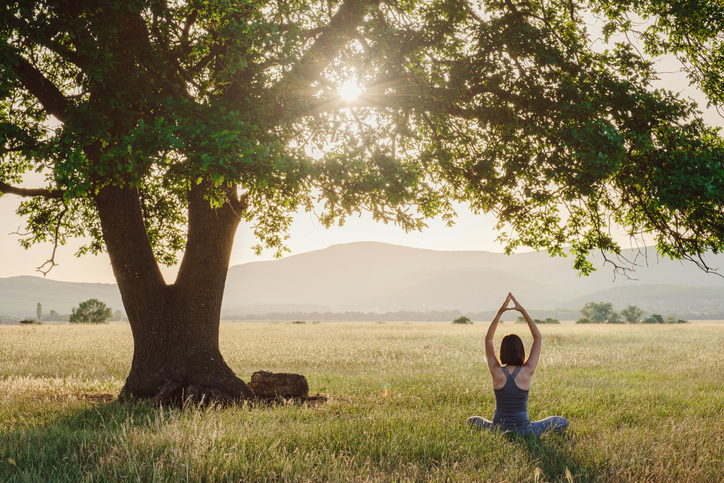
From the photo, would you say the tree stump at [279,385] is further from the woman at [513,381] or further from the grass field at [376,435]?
the woman at [513,381]

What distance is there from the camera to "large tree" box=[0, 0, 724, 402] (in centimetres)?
725

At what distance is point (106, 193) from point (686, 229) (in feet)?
37.7

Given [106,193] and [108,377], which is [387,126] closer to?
[106,193]

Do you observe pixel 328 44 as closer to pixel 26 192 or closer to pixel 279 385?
pixel 26 192

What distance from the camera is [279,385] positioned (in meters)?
9.73

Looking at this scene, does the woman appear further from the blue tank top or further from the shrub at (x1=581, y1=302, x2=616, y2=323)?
the shrub at (x1=581, y1=302, x2=616, y2=323)

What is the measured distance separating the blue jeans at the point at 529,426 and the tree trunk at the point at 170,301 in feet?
15.6

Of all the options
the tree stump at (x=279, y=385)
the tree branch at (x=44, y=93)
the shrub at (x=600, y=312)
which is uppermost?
the tree branch at (x=44, y=93)

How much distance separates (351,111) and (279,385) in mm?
6160

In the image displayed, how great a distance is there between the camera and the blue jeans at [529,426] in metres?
6.32


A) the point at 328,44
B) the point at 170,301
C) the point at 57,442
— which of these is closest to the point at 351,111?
the point at 328,44

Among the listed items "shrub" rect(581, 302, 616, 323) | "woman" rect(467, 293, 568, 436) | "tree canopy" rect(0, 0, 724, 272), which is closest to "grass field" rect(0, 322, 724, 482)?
"woman" rect(467, 293, 568, 436)

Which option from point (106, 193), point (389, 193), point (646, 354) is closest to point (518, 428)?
point (389, 193)

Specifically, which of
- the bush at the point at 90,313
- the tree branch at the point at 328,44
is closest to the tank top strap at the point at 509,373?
the tree branch at the point at 328,44
